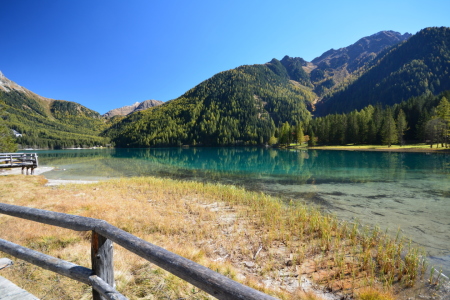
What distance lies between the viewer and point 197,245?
9648mm

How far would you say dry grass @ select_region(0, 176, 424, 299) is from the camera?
598 cm

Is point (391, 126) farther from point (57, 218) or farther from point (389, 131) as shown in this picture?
point (57, 218)

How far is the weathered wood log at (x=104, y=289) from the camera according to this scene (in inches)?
118

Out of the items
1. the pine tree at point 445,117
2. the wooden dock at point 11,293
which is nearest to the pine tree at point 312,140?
the pine tree at point 445,117

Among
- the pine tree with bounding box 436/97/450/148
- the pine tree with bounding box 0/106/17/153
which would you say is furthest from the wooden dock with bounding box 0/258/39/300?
the pine tree with bounding box 436/97/450/148

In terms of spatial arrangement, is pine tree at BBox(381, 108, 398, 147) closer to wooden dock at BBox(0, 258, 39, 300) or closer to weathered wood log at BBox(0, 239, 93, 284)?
weathered wood log at BBox(0, 239, 93, 284)

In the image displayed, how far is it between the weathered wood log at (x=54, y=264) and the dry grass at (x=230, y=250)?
144cm

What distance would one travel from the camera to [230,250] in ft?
30.2

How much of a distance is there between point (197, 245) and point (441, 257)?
10434mm

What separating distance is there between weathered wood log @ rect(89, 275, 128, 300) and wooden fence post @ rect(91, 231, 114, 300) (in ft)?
0.36

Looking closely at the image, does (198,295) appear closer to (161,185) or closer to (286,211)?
(286,211)

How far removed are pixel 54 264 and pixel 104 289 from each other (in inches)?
57.5

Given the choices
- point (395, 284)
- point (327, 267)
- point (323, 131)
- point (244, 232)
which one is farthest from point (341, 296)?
point (323, 131)

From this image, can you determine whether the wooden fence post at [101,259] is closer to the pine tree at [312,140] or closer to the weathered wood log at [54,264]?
the weathered wood log at [54,264]
